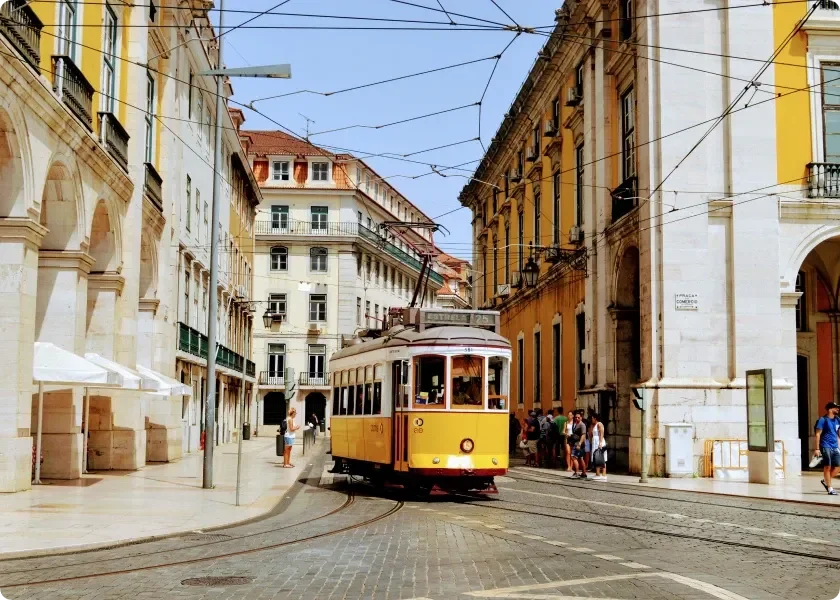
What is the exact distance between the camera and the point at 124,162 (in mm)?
24266

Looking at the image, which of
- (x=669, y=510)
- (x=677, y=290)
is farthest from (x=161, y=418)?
(x=669, y=510)

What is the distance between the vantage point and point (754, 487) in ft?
72.6

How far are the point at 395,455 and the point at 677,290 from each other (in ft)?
34.3

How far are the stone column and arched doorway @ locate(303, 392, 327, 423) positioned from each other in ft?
181

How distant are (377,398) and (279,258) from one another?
53.4 meters

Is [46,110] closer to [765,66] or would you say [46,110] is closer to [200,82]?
[765,66]

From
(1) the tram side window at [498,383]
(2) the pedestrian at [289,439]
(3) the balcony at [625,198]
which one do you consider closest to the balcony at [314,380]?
(2) the pedestrian at [289,439]

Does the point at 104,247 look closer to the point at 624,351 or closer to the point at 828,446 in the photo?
the point at 624,351

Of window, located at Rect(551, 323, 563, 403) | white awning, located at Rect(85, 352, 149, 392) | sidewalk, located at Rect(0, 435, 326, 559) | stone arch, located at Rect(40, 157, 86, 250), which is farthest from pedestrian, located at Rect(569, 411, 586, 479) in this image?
stone arch, located at Rect(40, 157, 86, 250)

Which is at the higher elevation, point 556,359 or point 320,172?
point 320,172

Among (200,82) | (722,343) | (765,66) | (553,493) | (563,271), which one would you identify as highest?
(200,82)

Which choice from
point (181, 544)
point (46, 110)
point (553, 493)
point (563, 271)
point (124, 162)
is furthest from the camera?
point (563, 271)

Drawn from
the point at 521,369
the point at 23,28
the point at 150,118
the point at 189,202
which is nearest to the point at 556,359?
the point at 521,369

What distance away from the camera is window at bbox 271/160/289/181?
241 feet
